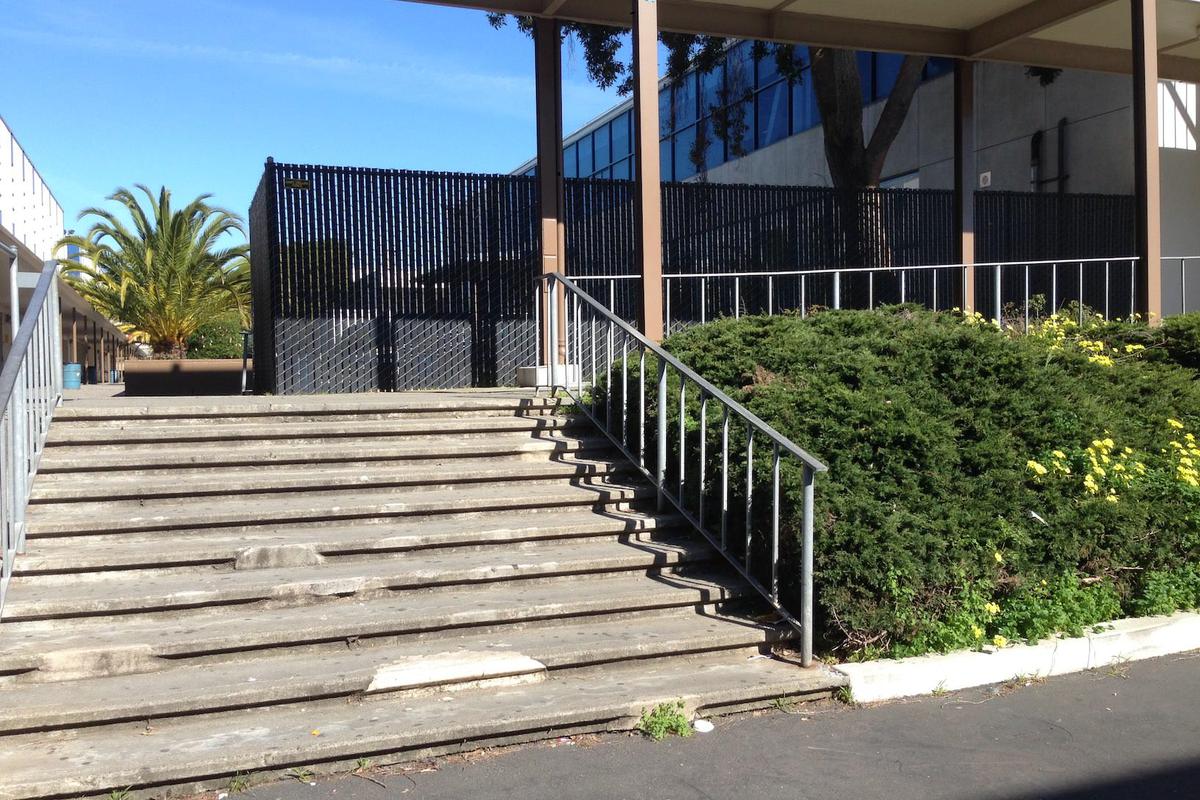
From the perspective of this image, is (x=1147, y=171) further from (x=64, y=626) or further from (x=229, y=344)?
(x=229, y=344)

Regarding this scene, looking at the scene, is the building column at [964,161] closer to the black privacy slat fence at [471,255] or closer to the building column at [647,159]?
the black privacy slat fence at [471,255]

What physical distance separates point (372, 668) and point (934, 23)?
400 inches

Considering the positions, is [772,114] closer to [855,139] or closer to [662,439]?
[855,139]

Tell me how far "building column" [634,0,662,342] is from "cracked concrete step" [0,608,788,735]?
3.88 metres

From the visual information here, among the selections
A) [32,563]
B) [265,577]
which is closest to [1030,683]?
[265,577]

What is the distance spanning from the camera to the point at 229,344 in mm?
28484

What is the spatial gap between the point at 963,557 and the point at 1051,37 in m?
9.32

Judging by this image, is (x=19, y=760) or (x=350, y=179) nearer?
(x=19, y=760)

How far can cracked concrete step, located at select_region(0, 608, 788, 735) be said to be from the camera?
378cm

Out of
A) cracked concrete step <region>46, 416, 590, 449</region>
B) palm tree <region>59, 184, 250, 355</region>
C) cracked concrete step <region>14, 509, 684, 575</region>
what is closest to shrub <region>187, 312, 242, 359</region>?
palm tree <region>59, 184, 250, 355</region>

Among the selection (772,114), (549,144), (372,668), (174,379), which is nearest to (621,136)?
(772,114)

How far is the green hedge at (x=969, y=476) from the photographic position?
15.4 feet

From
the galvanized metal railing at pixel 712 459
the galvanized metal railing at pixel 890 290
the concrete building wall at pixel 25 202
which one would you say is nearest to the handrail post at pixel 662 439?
the galvanized metal railing at pixel 712 459

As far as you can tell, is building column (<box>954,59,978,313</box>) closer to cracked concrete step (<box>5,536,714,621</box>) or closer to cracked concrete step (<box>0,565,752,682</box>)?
cracked concrete step (<box>5,536,714,621</box>)
